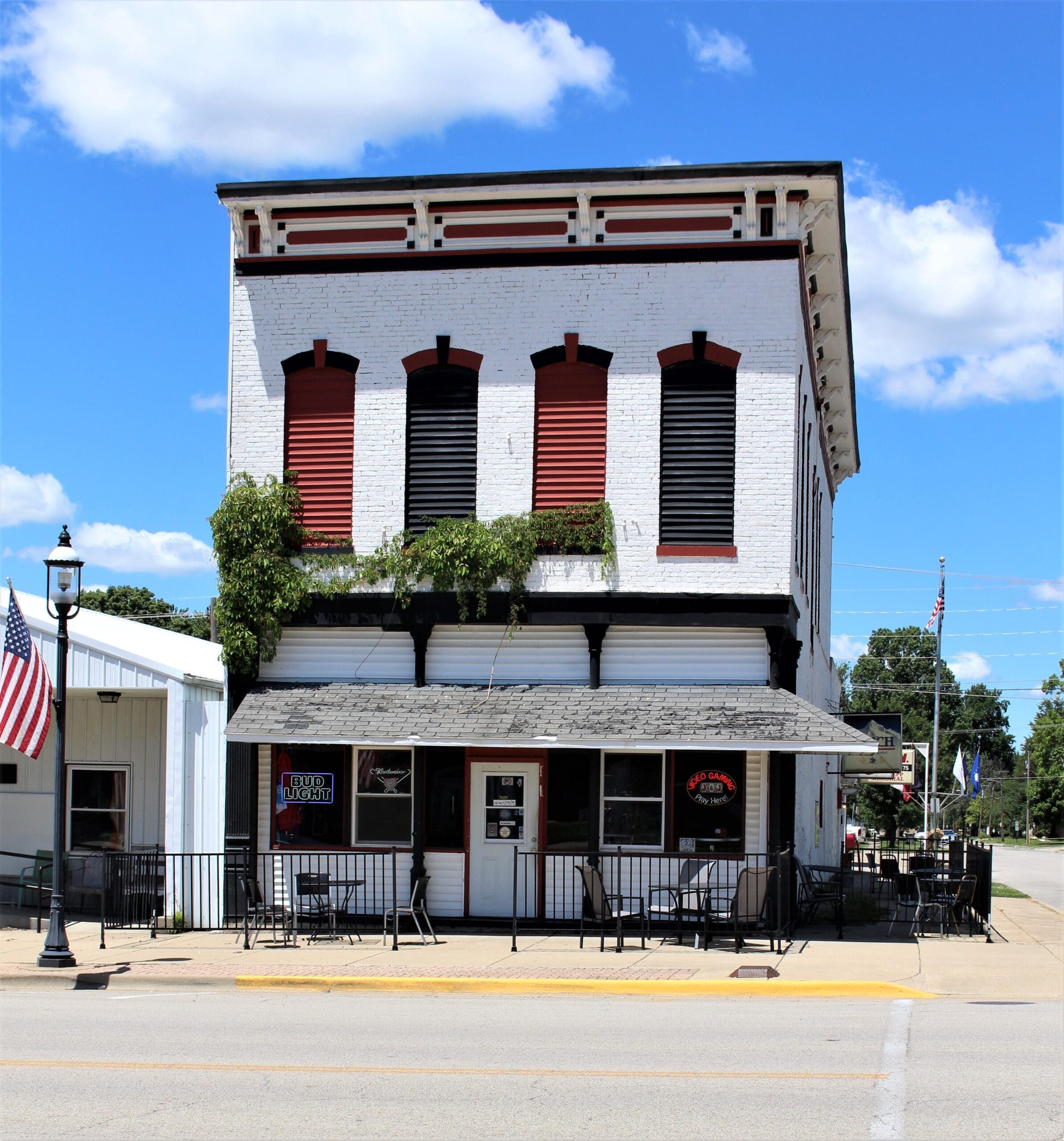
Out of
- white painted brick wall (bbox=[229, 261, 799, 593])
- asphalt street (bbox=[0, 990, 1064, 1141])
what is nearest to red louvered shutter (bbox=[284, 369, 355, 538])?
white painted brick wall (bbox=[229, 261, 799, 593])

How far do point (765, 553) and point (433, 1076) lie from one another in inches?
386

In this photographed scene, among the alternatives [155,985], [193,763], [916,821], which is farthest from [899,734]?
[916,821]

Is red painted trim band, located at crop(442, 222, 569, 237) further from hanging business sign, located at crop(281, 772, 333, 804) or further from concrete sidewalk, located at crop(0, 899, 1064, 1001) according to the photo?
concrete sidewalk, located at crop(0, 899, 1064, 1001)

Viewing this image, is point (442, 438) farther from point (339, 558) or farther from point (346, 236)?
point (346, 236)

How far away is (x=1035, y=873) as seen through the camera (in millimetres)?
43000

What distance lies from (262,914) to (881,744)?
1030cm

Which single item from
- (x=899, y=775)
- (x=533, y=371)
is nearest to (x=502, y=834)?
(x=533, y=371)

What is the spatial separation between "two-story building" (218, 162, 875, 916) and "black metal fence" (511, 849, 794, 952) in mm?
329

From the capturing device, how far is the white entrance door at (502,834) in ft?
57.3

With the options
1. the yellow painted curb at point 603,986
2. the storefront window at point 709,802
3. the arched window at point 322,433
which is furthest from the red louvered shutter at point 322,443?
the yellow painted curb at point 603,986

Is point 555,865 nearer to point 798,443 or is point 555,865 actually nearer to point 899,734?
point 798,443

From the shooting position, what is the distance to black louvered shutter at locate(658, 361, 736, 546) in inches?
681

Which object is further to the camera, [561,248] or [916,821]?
[916,821]

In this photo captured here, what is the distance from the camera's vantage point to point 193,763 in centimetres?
1789
